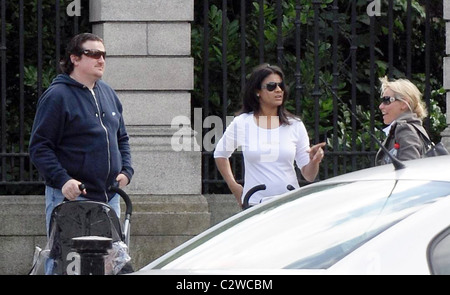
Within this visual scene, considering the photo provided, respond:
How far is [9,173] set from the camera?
1098 centimetres

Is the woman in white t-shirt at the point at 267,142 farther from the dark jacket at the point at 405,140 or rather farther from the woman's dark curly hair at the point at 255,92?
the dark jacket at the point at 405,140

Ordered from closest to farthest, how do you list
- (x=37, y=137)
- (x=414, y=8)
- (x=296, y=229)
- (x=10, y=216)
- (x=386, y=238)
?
(x=386, y=238) < (x=296, y=229) < (x=37, y=137) < (x=10, y=216) < (x=414, y=8)

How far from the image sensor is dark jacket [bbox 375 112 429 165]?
735cm

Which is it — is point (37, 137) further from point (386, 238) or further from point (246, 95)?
point (386, 238)

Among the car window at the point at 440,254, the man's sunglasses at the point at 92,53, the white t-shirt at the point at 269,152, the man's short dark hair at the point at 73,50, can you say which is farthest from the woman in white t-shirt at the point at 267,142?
the car window at the point at 440,254

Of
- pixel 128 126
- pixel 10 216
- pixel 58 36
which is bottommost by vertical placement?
pixel 10 216

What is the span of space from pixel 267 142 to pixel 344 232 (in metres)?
3.69

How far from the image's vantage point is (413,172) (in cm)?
430

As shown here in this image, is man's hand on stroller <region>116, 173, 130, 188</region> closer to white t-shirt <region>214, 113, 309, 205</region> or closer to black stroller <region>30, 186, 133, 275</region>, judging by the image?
white t-shirt <region>214, 113, 309, 205</region>

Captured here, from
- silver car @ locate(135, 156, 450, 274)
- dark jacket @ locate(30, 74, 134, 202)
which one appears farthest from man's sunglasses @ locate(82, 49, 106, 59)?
silver car @ locate(135, 156, 450, 274)

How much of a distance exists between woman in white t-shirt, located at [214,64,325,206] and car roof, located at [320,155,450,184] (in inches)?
107

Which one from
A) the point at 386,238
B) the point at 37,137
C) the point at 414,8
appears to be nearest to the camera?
the point at 386,238
